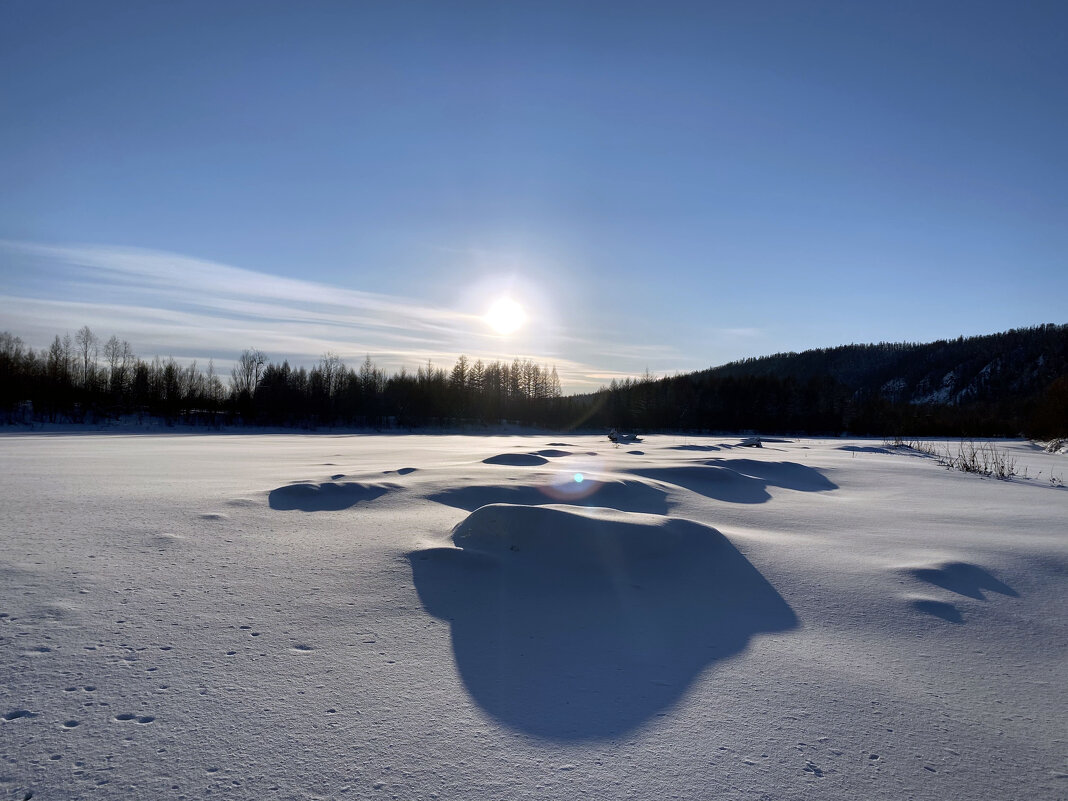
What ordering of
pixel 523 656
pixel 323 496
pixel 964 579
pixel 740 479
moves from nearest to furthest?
pixel 523 656
pixel 964 579
pixel 323 496
pixel 740 479

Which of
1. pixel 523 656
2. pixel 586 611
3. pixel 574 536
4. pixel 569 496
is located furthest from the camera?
pixel 569 496

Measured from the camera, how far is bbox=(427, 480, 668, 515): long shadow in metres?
8.43

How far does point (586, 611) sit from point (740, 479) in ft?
24.8

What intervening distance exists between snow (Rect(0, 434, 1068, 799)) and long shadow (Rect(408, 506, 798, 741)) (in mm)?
25

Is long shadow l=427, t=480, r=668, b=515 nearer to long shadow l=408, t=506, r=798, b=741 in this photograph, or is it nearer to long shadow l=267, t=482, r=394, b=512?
long shadow l=267, t=482, r=394, b=512

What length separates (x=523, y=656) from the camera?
11.9ft

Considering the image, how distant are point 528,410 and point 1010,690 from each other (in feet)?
225

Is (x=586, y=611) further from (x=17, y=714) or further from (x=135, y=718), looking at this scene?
(x=17, y=714)

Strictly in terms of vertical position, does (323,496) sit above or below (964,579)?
above

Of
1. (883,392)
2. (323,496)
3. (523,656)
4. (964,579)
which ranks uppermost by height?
(883,392)

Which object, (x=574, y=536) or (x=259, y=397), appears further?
(x=259, y=397)

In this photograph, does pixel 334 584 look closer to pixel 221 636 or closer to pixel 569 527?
pixel 221 636

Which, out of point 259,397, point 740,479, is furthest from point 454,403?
point 740,479

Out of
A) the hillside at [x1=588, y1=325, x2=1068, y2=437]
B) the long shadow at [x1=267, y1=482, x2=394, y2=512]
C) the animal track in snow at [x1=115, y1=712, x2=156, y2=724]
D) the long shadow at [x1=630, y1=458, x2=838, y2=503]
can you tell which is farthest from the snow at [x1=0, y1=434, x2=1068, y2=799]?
the hillside at [x1=588, y1=325, x2=1068, y2=437]
